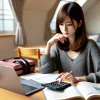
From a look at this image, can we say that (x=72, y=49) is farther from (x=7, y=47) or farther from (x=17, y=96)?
(x=7, y=47)

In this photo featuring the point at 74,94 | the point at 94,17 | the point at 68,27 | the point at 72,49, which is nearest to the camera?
the point at 74,94

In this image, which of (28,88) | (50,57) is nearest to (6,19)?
(50,57)

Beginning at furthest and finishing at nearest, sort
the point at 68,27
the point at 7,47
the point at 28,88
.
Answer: the point at 7,47 → the point at 68,27 → the point at 28,88

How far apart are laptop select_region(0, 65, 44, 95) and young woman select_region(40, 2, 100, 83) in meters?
0.37

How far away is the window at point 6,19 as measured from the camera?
3697 mm

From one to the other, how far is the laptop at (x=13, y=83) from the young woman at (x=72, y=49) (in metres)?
0.37

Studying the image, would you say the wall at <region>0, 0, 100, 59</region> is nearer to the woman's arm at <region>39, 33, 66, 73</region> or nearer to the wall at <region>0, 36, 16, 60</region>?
the wall at <region>0, 36, 16, 60</region>

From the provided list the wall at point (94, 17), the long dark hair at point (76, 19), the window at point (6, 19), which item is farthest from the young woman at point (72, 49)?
the wall at point (94, 17)

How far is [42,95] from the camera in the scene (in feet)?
3.19

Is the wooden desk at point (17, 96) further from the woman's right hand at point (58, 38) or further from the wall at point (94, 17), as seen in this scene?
the wall at point (94, 17)

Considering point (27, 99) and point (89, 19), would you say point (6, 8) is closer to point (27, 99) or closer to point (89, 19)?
point (89, 19)

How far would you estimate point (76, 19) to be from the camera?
1415mm

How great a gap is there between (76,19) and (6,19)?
2601mm

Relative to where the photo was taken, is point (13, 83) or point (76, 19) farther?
point (76, 19)
